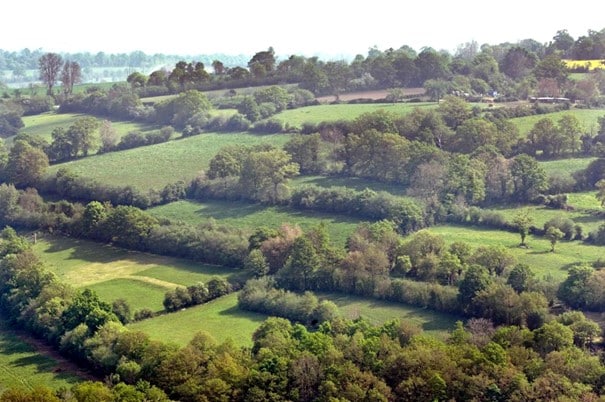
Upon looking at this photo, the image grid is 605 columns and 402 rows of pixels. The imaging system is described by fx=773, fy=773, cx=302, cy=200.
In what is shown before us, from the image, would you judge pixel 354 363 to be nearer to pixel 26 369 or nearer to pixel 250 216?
pixel 26 369

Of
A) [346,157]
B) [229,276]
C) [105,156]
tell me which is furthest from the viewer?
[105,156]

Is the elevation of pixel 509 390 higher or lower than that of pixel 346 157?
lower

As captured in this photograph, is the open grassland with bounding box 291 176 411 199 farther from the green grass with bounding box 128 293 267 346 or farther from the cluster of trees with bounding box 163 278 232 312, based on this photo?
the green grass with bounding box 128 293 267 346

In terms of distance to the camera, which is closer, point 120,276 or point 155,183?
point 120,276

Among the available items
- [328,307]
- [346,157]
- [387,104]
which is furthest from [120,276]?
[387,104]

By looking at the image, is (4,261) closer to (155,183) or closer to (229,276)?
(229,276)

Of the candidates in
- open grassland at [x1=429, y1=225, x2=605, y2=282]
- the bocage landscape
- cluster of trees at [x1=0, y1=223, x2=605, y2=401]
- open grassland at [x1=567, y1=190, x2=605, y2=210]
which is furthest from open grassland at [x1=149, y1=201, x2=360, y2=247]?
cluster of trees at [x1=0, y1=223, x2=605, y2=401]

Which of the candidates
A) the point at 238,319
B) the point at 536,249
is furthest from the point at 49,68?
the point at 536,249
